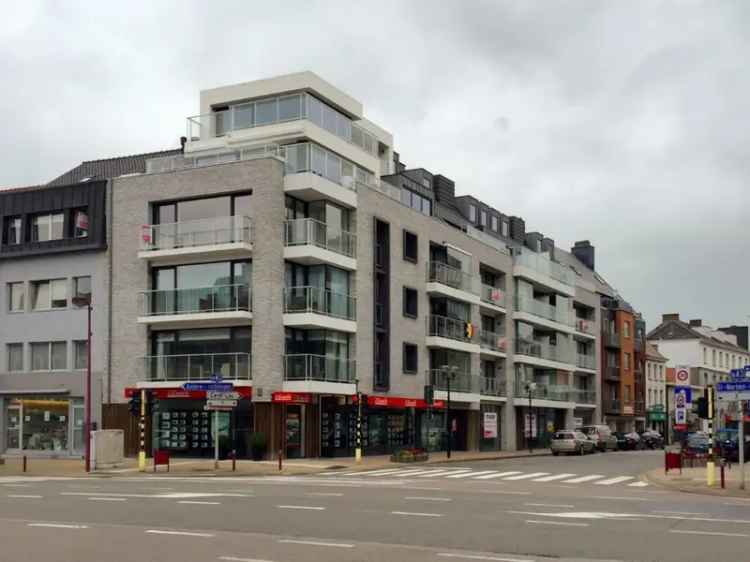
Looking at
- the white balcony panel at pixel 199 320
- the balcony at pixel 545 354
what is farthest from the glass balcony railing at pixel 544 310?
the white balcony panel at pixel 199 320

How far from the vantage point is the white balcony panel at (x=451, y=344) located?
172ft

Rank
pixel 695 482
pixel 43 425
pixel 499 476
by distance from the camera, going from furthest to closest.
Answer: pixel 43 425, pixel 499 476, pixel 695 482

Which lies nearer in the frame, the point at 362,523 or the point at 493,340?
the point at 362,523

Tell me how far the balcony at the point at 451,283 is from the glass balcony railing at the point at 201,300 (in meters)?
14.1

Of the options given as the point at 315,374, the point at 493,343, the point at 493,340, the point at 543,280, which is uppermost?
the point at 543,280

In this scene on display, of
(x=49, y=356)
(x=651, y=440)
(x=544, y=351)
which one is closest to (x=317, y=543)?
(x=49, y=356)

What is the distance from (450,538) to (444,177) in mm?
53501

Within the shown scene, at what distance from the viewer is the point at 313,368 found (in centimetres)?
4141

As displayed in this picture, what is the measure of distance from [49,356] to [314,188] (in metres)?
14.7

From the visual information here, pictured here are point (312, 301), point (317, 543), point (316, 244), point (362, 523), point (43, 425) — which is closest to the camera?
point (317, 543)

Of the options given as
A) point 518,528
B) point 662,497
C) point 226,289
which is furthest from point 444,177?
point 518,528

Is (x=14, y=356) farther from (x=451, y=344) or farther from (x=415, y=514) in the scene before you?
(x=415, y=514)

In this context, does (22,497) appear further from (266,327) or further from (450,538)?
(266,327)

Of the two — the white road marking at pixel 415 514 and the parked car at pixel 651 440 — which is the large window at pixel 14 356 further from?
the parked car at pixel 651 440
